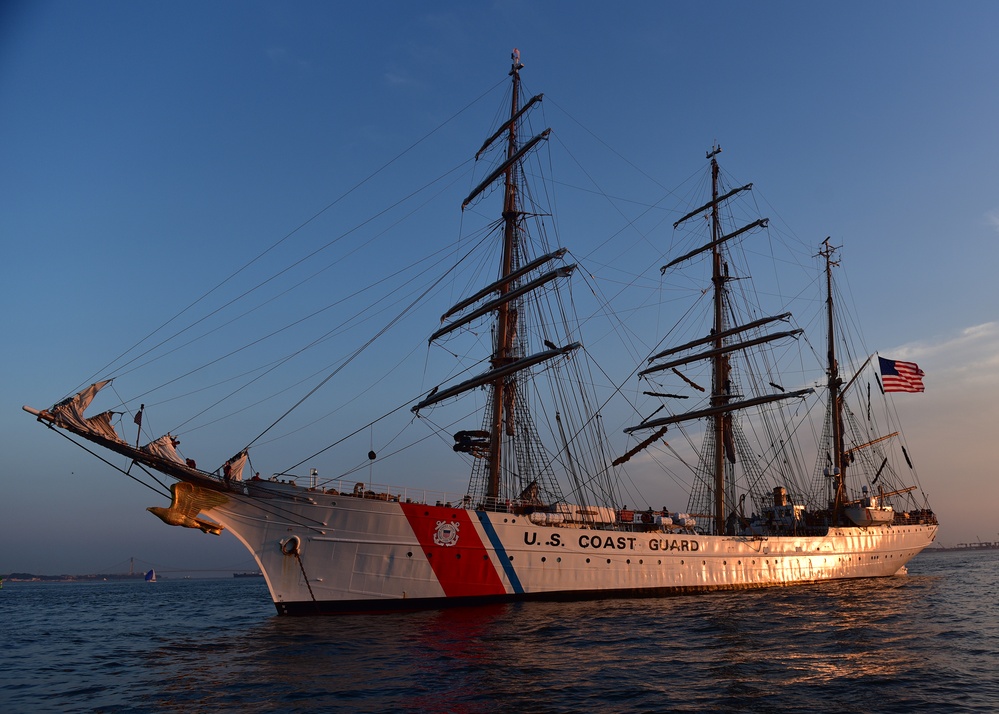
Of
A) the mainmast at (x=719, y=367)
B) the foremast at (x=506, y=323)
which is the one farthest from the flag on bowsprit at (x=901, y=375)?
the foremast at (x=506, y=323)

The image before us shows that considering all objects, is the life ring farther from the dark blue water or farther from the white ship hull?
the dark blue water

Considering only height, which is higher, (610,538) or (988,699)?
(610,538)

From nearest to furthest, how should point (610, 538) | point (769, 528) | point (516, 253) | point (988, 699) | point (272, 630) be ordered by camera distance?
point (988, 699)
point (272, 630)
point (610, 538)
point (516, 253)
point (769, 528)

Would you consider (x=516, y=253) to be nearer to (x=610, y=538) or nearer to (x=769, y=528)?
(x=610, y=538)

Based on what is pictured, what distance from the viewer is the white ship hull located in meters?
23.5

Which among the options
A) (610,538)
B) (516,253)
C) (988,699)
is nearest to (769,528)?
(610,538)

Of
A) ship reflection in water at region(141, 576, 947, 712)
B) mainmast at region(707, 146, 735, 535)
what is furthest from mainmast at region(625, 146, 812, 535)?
ship reflection in water at region(141, 576, 947, 712)

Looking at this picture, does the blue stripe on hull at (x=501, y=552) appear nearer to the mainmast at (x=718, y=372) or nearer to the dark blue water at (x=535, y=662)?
the dark blue water at (x=535, y=662)

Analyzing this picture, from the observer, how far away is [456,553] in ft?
83.0

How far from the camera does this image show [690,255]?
1927 inches

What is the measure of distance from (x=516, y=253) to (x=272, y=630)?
893 inches

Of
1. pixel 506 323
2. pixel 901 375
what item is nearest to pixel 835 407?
pixel 901 375

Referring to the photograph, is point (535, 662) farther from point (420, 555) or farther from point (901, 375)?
point (901, 375)

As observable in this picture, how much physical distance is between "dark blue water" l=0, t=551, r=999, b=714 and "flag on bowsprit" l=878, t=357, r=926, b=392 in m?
18.4
